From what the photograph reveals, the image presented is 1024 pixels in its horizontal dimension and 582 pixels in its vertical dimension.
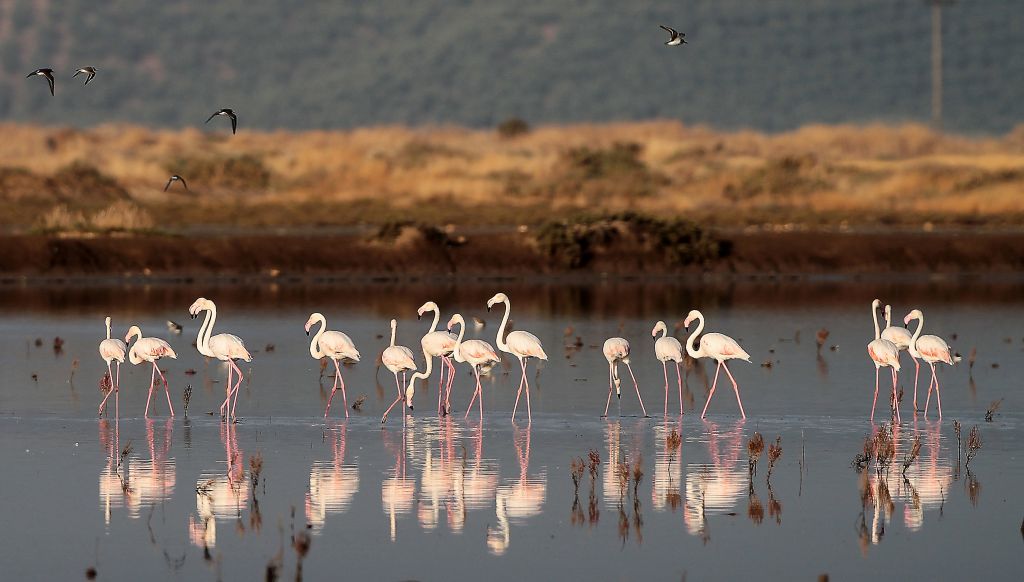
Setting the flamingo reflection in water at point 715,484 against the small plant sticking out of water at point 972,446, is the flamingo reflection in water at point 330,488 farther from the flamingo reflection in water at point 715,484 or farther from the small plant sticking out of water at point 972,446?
the small plant sticking out of water at point 972,446

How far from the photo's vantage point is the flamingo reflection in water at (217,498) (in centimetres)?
1268

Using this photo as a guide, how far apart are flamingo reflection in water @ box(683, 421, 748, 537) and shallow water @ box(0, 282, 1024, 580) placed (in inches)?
1.4

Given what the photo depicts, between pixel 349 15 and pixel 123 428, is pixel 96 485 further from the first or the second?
pixel 349 15

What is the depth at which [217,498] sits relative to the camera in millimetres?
13977

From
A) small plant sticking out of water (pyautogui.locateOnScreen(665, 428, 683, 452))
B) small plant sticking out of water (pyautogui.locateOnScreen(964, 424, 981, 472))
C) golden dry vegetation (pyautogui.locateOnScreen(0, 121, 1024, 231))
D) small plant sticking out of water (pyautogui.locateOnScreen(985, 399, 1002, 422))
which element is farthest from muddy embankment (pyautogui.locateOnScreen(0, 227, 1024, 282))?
small plant sticking out of water (pyautogui.locateOnScreen(964, 424, 981, 472))

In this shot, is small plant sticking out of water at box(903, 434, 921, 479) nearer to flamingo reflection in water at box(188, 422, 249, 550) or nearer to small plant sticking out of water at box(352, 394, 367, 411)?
flamingo reflection in water at box(188, 422, 249, 550)

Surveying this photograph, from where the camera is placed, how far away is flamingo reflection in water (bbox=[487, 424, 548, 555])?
41.3 feet

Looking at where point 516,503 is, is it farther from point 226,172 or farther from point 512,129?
point 512,129

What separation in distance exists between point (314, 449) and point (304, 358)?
27.2 feet

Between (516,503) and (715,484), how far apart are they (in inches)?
65.7

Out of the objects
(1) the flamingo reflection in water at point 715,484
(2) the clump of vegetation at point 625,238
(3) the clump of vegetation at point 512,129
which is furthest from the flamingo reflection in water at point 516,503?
(3) the clump of vegetation at point 512,129

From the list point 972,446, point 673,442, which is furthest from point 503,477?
point 972,446

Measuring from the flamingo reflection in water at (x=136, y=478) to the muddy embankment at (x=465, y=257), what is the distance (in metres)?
23.7

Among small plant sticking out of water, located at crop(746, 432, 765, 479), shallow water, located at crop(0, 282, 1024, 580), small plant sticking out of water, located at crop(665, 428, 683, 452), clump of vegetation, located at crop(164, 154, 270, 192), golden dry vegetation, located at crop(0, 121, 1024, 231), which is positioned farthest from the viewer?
clump of vegetation, located at crop(164, 154, 270, 192)
